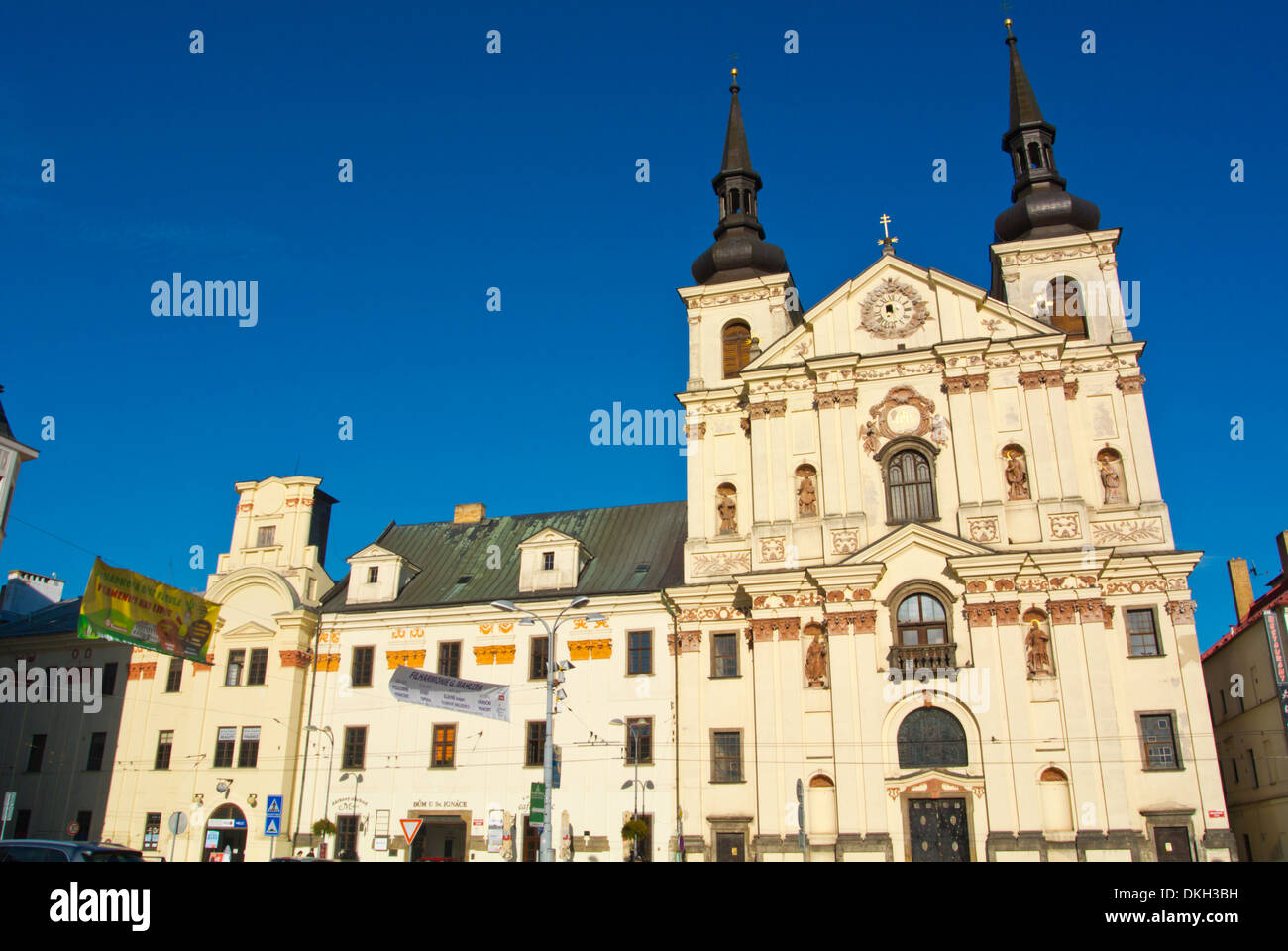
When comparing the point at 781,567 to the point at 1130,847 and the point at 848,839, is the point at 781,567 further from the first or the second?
the point at 1130,847

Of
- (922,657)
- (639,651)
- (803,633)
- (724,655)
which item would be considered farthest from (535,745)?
(922,657)

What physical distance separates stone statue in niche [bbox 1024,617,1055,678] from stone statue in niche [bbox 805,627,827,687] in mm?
6479

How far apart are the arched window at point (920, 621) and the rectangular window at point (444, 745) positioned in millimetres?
16922

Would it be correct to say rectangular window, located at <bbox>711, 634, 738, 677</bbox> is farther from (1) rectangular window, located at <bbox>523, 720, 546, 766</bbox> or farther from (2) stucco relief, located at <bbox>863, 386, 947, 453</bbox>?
(2) stucco relief, located at <bbox>863, 386, 947, 453</bbox>

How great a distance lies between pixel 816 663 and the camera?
34438 mm

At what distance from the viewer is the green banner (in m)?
30.4

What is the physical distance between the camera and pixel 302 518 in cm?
4350

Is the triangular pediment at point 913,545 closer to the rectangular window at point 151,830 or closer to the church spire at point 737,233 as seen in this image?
the church spire at point 737,233

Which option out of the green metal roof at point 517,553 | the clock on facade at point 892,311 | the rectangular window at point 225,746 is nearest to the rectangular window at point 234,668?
the rectangular window at point 225,746

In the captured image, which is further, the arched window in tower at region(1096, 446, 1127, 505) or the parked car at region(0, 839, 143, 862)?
the arched window in tower at region(1096, 446, 1127, 505)

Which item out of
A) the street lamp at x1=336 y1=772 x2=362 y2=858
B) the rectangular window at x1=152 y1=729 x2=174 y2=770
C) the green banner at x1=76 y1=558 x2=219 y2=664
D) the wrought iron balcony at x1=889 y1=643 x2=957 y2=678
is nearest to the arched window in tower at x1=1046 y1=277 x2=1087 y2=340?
the wrought iron balcony at x1=889 y1=643 x2=957 y2=678

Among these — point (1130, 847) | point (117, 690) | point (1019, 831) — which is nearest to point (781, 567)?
point (1019, 831)

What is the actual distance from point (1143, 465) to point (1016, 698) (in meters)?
9.51

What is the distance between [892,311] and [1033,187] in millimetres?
8323
